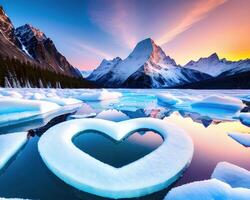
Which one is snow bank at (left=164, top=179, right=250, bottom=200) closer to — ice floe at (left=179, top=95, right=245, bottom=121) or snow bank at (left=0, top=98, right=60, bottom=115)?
snow bank at (left=0, top=98, right=60, bottom=115)

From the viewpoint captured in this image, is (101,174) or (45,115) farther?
(45,115)

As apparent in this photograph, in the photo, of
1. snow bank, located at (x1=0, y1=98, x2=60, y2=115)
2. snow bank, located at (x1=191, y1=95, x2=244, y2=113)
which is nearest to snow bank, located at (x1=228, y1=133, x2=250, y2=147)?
snow bank, located at (x1=191, y1=95, x2=244, y2=113)

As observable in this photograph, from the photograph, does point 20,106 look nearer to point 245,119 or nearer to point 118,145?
point 118,145

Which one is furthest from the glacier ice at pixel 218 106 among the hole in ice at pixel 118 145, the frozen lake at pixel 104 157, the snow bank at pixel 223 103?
the hole in ice at pixel 118 145

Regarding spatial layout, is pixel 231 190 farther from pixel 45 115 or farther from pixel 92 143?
pixel 45 115

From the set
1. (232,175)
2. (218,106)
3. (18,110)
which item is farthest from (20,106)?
(218,106)

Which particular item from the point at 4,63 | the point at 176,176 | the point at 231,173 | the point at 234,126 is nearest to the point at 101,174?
the point at 176,176
